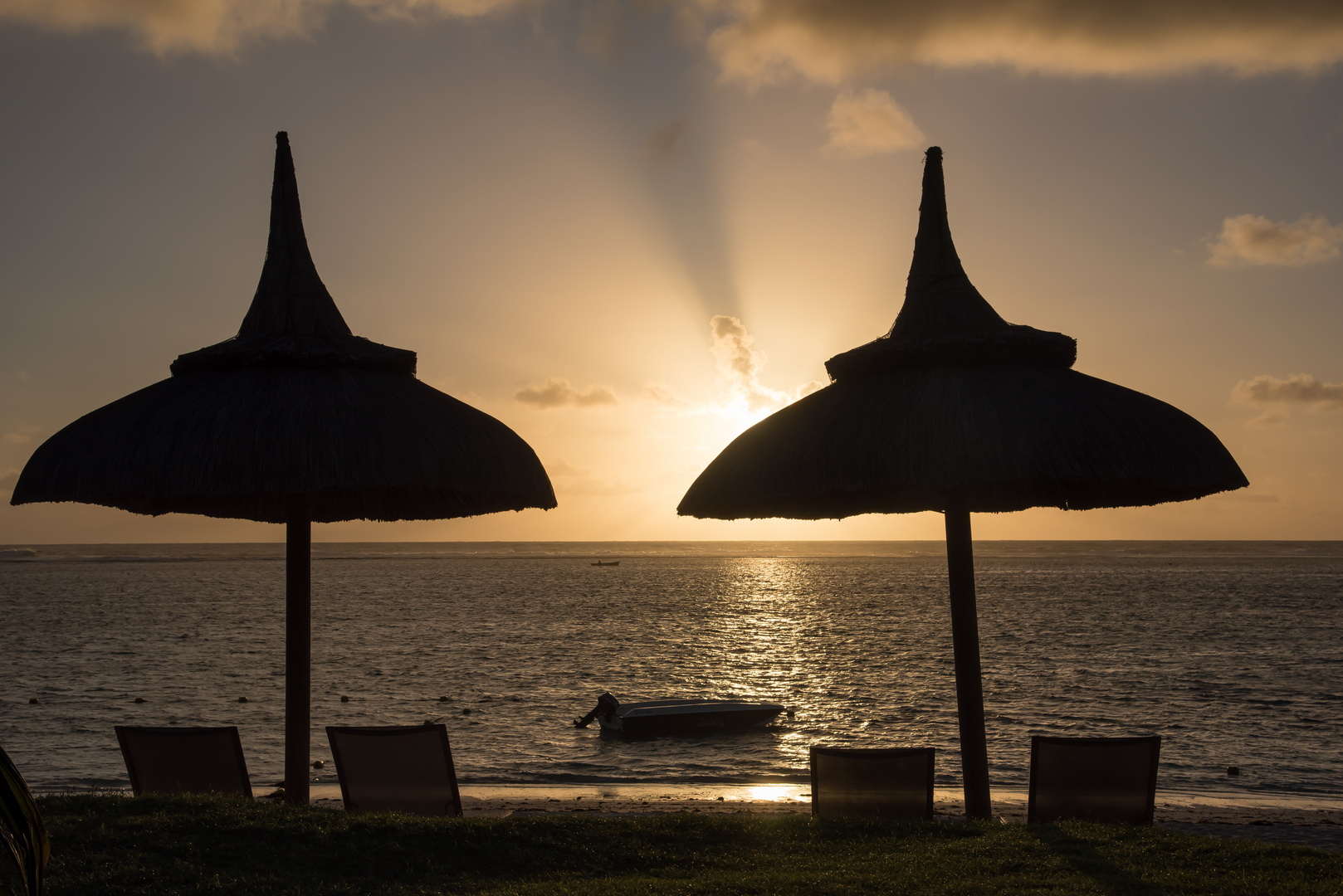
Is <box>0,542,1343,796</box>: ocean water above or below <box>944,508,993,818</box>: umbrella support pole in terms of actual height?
below

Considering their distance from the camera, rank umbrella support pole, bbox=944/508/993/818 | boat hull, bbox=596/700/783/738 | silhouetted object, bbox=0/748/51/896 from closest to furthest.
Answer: silhouetted object, bbox=0/748/51/896, umbrella support pole, bbox=944/508/993/818, boat hull, bbox=596/700/783/738

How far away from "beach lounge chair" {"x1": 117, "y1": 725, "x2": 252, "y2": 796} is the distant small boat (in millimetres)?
11002

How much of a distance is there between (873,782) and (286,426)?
15.0ft

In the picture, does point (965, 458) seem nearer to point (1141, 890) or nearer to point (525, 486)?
point (1141, 890)

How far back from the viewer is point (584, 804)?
11.9 metres

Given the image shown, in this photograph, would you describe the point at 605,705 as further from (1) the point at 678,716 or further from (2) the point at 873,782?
(2) the point at 873,782

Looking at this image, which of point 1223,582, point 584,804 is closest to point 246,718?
point 584,804

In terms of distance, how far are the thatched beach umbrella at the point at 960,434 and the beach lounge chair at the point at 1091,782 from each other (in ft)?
1.39

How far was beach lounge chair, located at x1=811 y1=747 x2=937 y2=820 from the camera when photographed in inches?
263

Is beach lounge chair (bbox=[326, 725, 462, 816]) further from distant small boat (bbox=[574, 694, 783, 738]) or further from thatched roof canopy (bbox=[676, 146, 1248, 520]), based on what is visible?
distant small boat (bbox=[574, 694, 783, 738])

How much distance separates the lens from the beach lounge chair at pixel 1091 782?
21.9 ft

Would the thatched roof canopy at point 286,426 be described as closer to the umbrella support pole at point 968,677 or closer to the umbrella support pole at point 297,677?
the umbrella support pole at point 297,677

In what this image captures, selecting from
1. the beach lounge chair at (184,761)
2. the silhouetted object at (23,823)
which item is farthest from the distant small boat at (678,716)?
the silhouetted object at (23,823)

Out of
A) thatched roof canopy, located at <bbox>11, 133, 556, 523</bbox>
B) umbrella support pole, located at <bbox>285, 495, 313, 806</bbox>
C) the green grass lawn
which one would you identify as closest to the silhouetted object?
the green grass lawn
